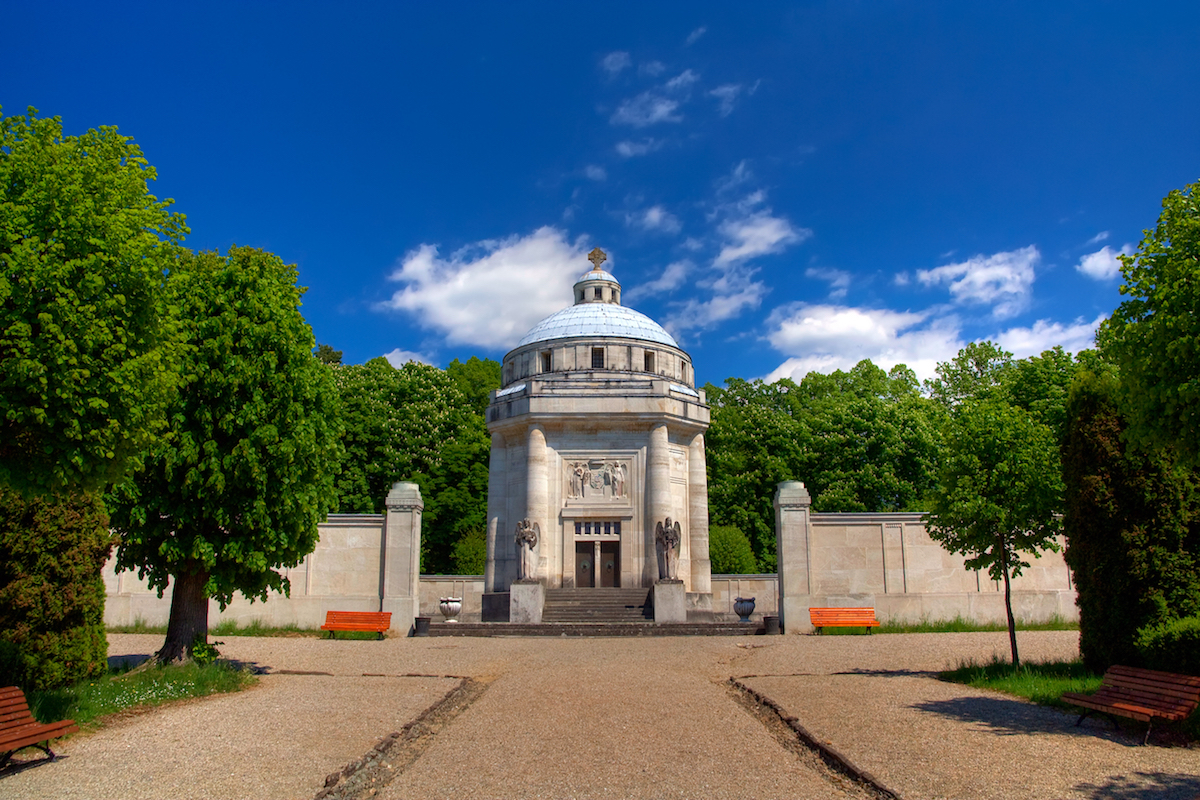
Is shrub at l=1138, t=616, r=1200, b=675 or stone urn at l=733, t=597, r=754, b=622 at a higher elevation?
shrub at l=1138, t=616, r=1200, b=675

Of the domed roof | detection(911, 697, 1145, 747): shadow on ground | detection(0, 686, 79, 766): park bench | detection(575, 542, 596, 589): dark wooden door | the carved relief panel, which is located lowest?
detection(911, 697, 1145, 747): shadow on ground

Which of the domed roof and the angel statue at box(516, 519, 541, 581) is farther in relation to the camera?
the domed roof

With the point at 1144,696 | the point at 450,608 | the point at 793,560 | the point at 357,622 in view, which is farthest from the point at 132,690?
the point at 793,560

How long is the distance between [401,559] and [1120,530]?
18201 mm

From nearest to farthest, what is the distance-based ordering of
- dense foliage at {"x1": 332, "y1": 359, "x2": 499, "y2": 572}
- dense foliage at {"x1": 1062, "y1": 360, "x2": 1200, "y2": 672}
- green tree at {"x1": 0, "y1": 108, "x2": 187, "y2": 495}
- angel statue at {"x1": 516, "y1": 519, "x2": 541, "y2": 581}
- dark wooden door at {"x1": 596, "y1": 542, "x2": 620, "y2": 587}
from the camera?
green tree at {"x1": 0, "y1": 108, "x2": 187, "y2": 495}
dense foliage at {"x1": 1062, "y1": 360, "x2": 1200, "y2": 672}
angel statue at {"x1": 516, "y1": 519, "x2": 541, "y2": 581}
dark wooden door at {"x1": 596, "y1": 542, "x2": 620, "y2": 587}
dense foliage at {"x1": 332, "y1": 359, "x2": 499, "y2": 572}

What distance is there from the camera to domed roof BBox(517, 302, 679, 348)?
38.8 m

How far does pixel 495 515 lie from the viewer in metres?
33.5

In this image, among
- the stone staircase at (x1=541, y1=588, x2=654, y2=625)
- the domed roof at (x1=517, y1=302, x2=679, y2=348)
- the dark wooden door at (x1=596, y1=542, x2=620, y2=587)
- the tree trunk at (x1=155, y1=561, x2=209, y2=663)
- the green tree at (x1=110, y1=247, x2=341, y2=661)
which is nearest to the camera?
the green tree at (x1=110, y1=247, x2=341, y2=661)

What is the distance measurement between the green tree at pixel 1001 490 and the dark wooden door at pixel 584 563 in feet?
59.9

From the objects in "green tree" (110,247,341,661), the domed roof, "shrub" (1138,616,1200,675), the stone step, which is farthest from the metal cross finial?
"shrub" (1138,616,1200,675)

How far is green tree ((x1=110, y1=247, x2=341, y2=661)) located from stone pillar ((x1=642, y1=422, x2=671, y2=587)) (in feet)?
58.8

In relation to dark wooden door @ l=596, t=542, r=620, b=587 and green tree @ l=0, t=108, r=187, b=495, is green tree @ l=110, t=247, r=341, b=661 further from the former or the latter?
dark wooden door @ l=596, t=542, r=620, b=587

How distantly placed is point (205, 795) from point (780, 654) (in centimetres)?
1338

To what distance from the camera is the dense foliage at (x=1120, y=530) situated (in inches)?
424
